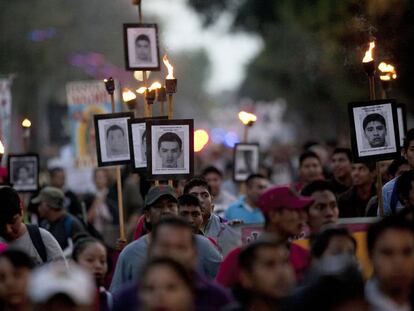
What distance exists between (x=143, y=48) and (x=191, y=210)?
3.48m

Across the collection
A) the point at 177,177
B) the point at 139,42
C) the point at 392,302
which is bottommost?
the point at 392,302

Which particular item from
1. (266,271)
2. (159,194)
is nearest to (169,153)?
(159,194)

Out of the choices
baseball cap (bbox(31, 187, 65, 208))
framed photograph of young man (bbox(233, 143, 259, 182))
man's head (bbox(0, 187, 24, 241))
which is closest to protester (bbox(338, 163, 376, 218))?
baseball cap (bbox(31, 187, 65, 208))

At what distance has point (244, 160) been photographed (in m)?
20.1

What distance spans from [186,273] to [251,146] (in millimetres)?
12024

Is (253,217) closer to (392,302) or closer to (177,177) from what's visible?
(177,177)

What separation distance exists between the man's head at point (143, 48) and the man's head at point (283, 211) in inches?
212

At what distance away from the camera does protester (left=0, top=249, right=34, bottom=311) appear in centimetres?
901

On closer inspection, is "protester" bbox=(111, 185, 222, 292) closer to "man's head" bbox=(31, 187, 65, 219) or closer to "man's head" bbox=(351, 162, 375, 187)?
"man's head" bbox=(351, 162, 375, 187)

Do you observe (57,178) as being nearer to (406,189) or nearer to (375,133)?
(375,133)

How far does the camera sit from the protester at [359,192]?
49.9 feet

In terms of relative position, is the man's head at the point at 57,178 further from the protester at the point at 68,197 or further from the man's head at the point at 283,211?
the man's head at the point at 283,211

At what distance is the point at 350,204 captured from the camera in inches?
602

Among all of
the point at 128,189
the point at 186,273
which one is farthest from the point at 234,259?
the point at 128,189
